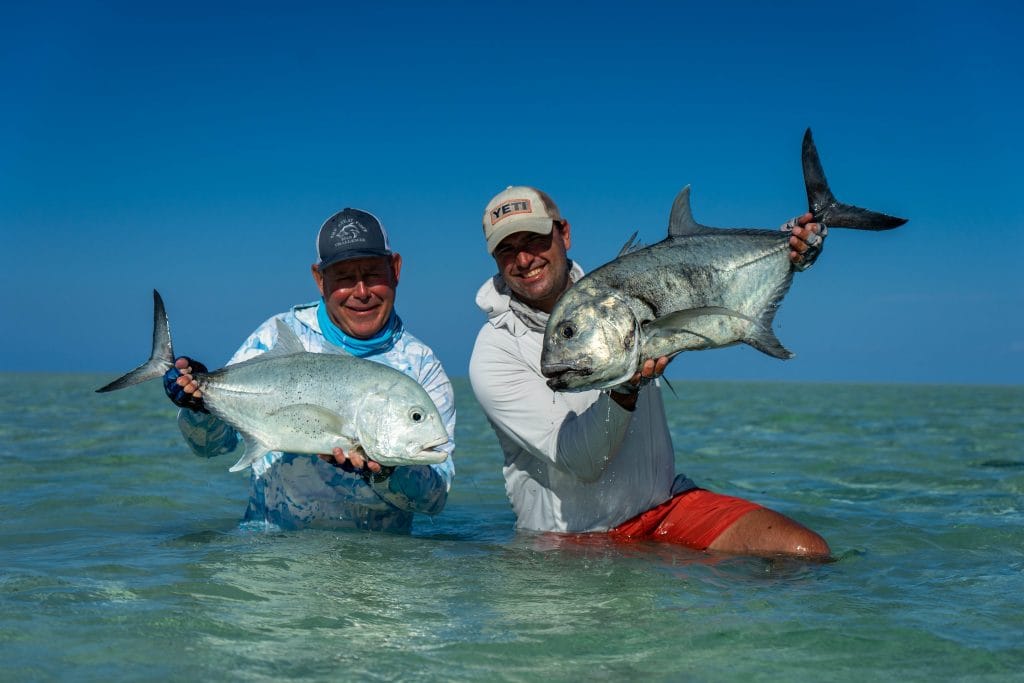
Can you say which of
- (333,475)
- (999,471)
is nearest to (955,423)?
(999,471)

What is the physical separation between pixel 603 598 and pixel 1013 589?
1946mm

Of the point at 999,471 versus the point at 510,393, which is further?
the point at 999,471

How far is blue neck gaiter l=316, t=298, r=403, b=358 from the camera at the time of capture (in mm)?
5285

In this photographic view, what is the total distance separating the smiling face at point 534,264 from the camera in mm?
5023

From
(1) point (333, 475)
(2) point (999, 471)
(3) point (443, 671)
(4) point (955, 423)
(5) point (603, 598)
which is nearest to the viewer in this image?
(3) point (443, 671)

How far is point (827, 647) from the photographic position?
11.8 feet

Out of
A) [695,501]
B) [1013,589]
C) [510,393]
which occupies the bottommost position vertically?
[1013,589]

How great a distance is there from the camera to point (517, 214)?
4934mm

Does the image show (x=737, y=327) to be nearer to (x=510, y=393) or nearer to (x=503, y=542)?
(x=510, y=393)

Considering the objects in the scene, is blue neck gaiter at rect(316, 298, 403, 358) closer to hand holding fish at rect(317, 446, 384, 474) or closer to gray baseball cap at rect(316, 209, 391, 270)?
gray baseball cap at rect(316, 209, 391, 270)

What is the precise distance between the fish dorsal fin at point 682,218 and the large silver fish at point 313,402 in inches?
53.4

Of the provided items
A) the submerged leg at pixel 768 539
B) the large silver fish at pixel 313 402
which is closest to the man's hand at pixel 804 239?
the submerged leg at pixel 768 539

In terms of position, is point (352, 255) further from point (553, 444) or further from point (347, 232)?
point (553, 444)

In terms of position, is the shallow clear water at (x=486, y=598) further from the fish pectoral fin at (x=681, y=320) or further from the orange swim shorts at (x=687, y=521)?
the fish pectoral fin at (x=681, y=320)
